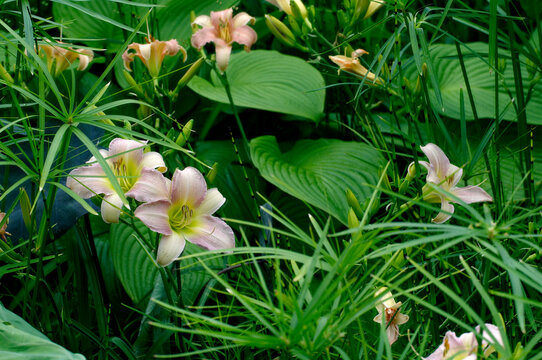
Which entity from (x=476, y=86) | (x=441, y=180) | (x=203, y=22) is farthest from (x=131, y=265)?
(x=476, y=86)

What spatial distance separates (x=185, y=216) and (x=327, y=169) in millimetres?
598

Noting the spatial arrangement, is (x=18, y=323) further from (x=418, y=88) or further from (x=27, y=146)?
(x=418, y=88)

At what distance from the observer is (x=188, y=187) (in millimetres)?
674

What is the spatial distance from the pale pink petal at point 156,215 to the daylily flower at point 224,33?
1.44 ft

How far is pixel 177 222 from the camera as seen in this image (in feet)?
2.22

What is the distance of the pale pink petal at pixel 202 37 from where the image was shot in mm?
1013

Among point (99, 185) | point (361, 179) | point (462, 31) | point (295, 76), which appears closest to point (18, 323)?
point (99, 185)

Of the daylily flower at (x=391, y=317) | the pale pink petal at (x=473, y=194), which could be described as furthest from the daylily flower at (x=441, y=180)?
the daylily flower at (x=391, y=317)

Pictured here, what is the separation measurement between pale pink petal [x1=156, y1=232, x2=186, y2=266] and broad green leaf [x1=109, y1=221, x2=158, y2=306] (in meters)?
0.34

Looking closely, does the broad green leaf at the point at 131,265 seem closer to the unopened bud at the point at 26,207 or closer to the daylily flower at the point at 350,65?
the unopened bud at the point at 26,207

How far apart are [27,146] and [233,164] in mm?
541

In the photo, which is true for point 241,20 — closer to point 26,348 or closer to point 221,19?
point 221,19

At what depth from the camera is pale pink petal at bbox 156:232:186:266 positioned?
62 centimetres

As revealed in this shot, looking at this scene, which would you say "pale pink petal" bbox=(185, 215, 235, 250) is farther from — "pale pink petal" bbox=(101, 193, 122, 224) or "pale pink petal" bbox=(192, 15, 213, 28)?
"pale pink petal" bbox=(192, 15, 213, 28)
